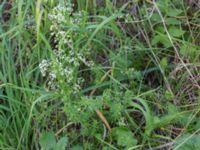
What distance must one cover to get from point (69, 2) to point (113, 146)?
0.67 meters

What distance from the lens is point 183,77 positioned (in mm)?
2127

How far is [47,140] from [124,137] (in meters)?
0.30

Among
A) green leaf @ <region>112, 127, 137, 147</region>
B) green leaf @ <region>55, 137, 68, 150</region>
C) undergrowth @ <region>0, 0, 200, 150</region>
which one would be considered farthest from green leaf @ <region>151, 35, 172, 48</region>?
green leaf @ <region>55, 137, 68, 150</region>

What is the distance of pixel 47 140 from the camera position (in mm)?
2021

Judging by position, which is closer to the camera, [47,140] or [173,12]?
[47,140]

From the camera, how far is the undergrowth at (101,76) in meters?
1.99

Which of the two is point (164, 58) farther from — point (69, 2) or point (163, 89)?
point (69, 2)

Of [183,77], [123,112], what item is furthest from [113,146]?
[183,77]

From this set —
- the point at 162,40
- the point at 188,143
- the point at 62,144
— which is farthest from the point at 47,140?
the point at 162,40

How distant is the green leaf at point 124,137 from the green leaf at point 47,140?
0.24 metres

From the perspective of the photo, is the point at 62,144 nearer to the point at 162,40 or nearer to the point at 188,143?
the point at 188,143

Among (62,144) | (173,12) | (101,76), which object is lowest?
(62,144)

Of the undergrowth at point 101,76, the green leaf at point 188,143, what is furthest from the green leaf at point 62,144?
the green leaf at point 188,143

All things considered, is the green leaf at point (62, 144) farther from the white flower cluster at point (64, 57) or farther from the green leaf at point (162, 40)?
the green leaf at point (162, 40)
